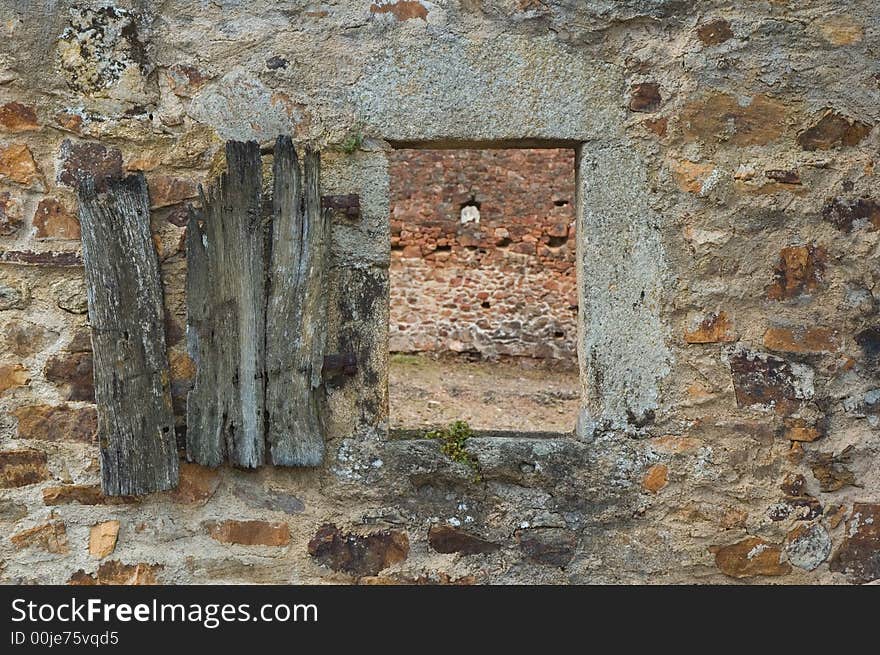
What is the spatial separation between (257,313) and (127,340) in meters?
0.41


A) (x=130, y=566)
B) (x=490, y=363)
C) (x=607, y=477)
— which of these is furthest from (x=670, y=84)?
(x=490, y=363)

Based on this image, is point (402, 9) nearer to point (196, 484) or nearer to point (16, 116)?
point (16, 116)

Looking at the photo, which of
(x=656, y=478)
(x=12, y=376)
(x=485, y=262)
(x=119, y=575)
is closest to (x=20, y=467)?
(x=12, y=376)

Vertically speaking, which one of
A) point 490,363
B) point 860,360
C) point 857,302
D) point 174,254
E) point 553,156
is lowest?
point 490,363

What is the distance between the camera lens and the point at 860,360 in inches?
100.0

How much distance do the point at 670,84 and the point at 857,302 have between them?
2.93 ft

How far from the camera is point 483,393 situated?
8523 mm

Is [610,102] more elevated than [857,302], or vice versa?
[610,102]

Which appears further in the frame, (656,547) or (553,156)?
(553,156)

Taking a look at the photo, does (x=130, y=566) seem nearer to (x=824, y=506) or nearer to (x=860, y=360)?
(x=824, y=506)

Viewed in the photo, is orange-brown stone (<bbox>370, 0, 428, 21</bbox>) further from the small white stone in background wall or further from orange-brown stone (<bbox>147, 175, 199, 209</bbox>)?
the small white stone in background wall

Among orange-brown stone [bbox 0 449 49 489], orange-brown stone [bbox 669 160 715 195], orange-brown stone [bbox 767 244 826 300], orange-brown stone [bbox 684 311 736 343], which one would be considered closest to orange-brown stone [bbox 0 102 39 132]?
orange-brown stone [bbox 0 449 49 489]

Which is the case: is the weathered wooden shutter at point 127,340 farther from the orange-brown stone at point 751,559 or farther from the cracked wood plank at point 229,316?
the orange-brown stone at point 751,559

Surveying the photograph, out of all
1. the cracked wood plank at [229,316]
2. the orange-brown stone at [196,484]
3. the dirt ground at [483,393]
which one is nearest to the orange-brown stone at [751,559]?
the cracked wood plank at [229,316]
